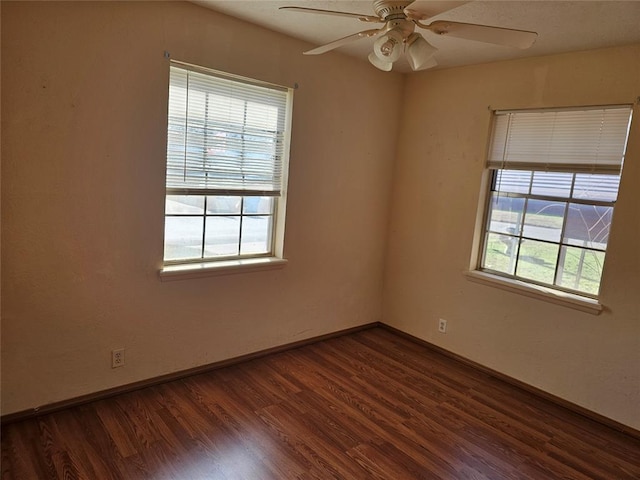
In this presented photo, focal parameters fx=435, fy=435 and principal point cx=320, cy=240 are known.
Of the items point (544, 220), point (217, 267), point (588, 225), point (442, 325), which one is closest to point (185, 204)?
point (217, 267)

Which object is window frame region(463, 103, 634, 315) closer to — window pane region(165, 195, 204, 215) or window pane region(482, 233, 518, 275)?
window pane region(482, 233, 518, 275)

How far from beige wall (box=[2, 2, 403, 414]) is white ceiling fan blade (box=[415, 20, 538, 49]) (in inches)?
61.0

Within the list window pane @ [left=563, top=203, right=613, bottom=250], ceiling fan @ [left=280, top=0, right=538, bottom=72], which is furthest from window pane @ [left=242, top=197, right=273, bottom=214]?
window pane @ [left=563, top=203, right=613, bottom=250]

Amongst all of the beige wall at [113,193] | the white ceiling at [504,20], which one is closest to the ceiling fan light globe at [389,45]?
the white ceiling at [504,20]

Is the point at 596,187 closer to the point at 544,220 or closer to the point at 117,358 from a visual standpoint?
the point at 544,220

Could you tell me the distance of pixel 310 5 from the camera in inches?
95.2

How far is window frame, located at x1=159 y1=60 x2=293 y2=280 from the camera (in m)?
2.80

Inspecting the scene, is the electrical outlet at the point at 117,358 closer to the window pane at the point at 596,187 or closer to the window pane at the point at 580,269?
the window pane at the point at 580,269

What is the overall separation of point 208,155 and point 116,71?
0.72 meters

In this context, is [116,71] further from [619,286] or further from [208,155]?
[619,286]

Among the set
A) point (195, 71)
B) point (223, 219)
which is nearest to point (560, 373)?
point (223, 219)

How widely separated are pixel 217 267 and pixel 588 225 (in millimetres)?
2555

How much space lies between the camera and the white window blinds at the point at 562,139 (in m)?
2.81

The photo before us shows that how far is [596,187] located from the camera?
291 centimetres
